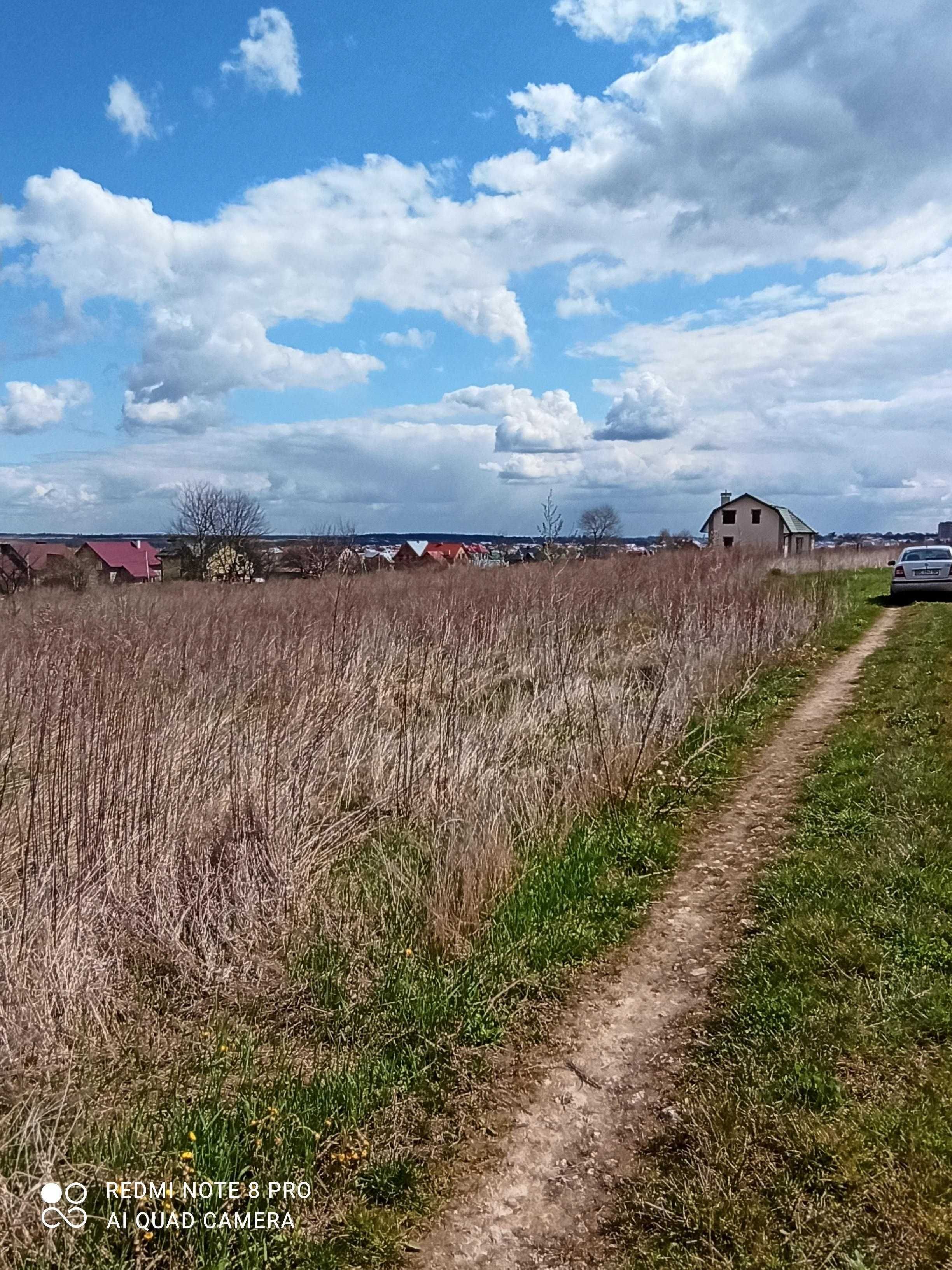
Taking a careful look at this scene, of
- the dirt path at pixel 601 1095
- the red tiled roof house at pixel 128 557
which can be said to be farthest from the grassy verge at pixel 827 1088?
the red tiled roof house at pixel 128 557

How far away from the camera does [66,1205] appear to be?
2.30 meters

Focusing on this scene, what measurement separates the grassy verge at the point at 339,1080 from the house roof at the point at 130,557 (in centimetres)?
5075

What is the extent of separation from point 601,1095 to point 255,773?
2.89 metres

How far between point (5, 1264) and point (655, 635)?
9.85 meters

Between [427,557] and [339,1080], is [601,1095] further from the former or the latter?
[427,557]

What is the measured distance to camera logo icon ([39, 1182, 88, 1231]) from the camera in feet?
7.36

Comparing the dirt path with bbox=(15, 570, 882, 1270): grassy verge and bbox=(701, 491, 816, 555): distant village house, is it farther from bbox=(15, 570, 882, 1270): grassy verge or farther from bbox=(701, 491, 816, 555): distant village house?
bbox=(701, 491, 816, 555): distant village house

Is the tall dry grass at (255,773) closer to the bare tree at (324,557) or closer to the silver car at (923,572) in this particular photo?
the bare tree at (324,557)

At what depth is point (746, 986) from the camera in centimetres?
343

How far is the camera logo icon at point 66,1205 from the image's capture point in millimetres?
2242

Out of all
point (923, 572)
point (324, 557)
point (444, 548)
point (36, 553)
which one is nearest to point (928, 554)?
point (923, 572)

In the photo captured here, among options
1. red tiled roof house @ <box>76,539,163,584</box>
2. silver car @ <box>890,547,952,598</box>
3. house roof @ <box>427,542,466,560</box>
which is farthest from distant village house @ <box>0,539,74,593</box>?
silver car @ <box>890,547,952,598</box>

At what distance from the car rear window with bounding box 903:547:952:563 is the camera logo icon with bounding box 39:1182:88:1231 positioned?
849 inches

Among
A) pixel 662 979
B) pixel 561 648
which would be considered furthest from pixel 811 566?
pixel 662 979
